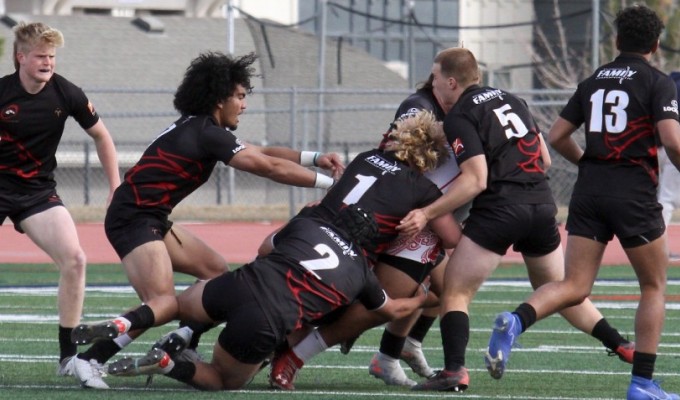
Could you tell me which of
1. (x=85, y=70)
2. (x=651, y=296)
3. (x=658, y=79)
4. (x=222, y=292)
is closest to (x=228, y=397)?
(x=222, y=292)

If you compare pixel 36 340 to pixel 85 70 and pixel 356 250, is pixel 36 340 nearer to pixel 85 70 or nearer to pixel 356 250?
pixel 356 250

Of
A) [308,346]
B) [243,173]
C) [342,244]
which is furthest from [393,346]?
[243,173]

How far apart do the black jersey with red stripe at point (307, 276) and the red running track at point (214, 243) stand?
883cm

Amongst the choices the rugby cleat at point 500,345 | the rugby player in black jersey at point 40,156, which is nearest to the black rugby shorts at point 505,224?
the rugby cleat at point 500,345

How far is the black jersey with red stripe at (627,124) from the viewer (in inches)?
273

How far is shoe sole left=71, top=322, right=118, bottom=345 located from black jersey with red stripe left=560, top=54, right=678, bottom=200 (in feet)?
7.52

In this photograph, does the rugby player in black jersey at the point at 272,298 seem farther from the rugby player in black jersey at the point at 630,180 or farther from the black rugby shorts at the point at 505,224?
the rugby player in black jersey at the point at 630,180

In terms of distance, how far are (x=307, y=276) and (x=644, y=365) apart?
1590mm

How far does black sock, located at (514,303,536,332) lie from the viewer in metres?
7.07

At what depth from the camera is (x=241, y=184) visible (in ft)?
85.9

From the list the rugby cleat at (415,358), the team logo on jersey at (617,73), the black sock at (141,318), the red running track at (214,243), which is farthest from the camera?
the red running track at (214,243)

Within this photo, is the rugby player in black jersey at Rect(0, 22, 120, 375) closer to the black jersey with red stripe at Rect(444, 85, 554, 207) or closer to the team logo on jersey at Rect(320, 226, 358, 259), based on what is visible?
the team logo on jersey at Rect(320, 226, 358, 259)

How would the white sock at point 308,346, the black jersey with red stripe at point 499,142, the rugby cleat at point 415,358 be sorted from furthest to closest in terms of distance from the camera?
the rugby cleat at point 415,358, the white sock at point 308,346, the black jersey with red stripe at point 499,142

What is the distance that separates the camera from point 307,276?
6988mm
